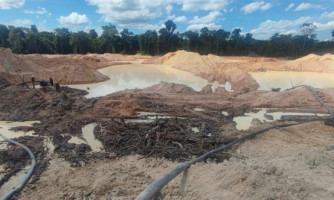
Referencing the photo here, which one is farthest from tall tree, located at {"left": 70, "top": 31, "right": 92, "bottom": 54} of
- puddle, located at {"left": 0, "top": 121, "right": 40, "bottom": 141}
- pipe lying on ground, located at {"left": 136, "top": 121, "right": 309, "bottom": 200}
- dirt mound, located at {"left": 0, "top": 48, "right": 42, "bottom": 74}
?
pipe lying on ground, located at {"left": 136, "top": 121, "right": 309, "bottom": 200}

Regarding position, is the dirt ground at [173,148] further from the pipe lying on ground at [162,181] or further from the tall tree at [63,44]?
the tall tree at [63,44]

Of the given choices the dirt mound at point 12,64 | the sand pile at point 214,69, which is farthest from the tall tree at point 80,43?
the dirt mound at point 12,64

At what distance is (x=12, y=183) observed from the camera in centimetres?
534

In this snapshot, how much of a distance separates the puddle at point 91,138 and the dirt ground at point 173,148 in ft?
0.54

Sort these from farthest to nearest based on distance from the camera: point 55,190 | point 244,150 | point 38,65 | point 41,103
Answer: point 38,65 → point 41,103 → point 244,150 → point 55,190

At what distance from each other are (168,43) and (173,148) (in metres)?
43.0

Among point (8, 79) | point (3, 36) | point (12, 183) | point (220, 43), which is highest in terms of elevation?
point (3, 36)

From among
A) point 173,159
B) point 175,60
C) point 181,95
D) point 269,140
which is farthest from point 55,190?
point 175,60

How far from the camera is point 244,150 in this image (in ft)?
22.7

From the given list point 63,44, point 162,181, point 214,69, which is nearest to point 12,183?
point 162,181

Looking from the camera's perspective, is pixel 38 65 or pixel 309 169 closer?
pixel 309 169

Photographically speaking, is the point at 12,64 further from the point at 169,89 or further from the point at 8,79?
the point at 169,89

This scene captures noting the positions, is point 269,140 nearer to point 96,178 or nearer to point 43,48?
point 96,178

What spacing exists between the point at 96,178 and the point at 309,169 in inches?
170
